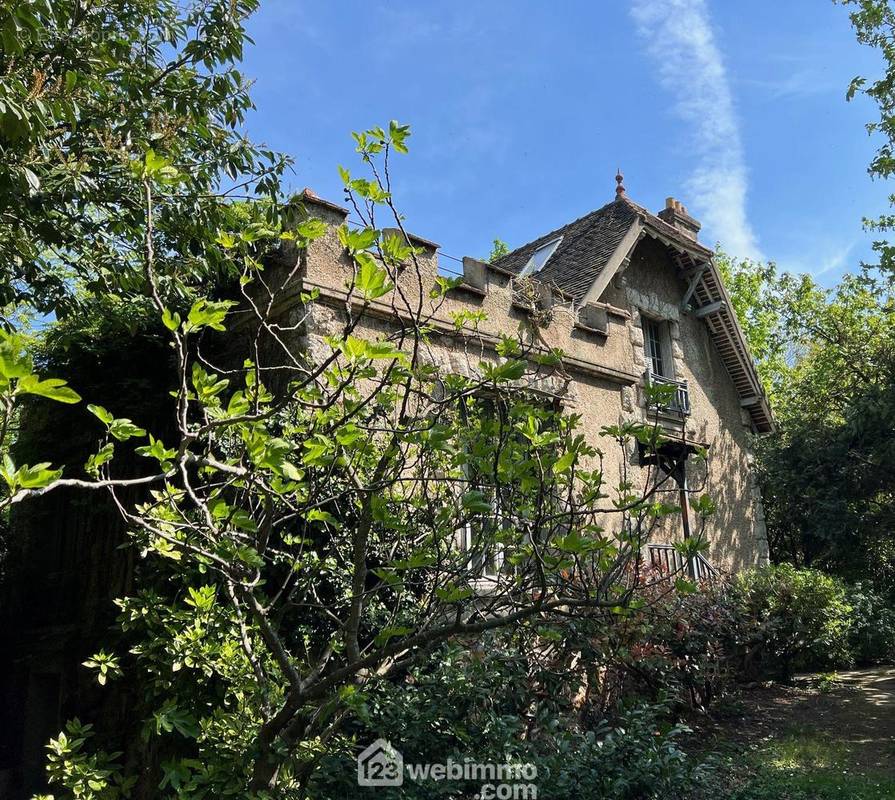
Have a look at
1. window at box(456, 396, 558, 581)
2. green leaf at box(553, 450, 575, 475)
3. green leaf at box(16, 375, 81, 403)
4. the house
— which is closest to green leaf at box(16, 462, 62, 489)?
green leaf at box(16, 375, 81, 403)

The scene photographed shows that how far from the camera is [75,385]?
8.54 m

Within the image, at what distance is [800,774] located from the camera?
695 cm

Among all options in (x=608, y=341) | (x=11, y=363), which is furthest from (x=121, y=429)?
(x=608, y=341)

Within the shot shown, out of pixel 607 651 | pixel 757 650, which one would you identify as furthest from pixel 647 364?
pixel 607 651

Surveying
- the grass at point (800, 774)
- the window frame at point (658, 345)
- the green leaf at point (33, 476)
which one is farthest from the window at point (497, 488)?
the window frame at point (658, 345)

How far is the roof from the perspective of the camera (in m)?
11.9

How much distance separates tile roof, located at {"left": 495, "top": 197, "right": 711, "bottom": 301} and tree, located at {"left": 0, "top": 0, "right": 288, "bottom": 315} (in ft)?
19.9

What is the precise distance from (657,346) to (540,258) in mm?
2609

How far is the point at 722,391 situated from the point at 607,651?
27.7 ft

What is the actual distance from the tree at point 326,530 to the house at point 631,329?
2.41 metres

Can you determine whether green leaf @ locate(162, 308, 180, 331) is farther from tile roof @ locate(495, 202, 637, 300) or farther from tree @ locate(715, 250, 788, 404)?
tree @ locate(715, 250, 788, 404)

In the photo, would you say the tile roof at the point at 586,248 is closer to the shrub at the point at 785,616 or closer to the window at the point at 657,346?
the window at the point at 657,346

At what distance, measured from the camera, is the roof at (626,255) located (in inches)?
468

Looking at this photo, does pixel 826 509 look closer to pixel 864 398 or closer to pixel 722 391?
pixel 864 398
